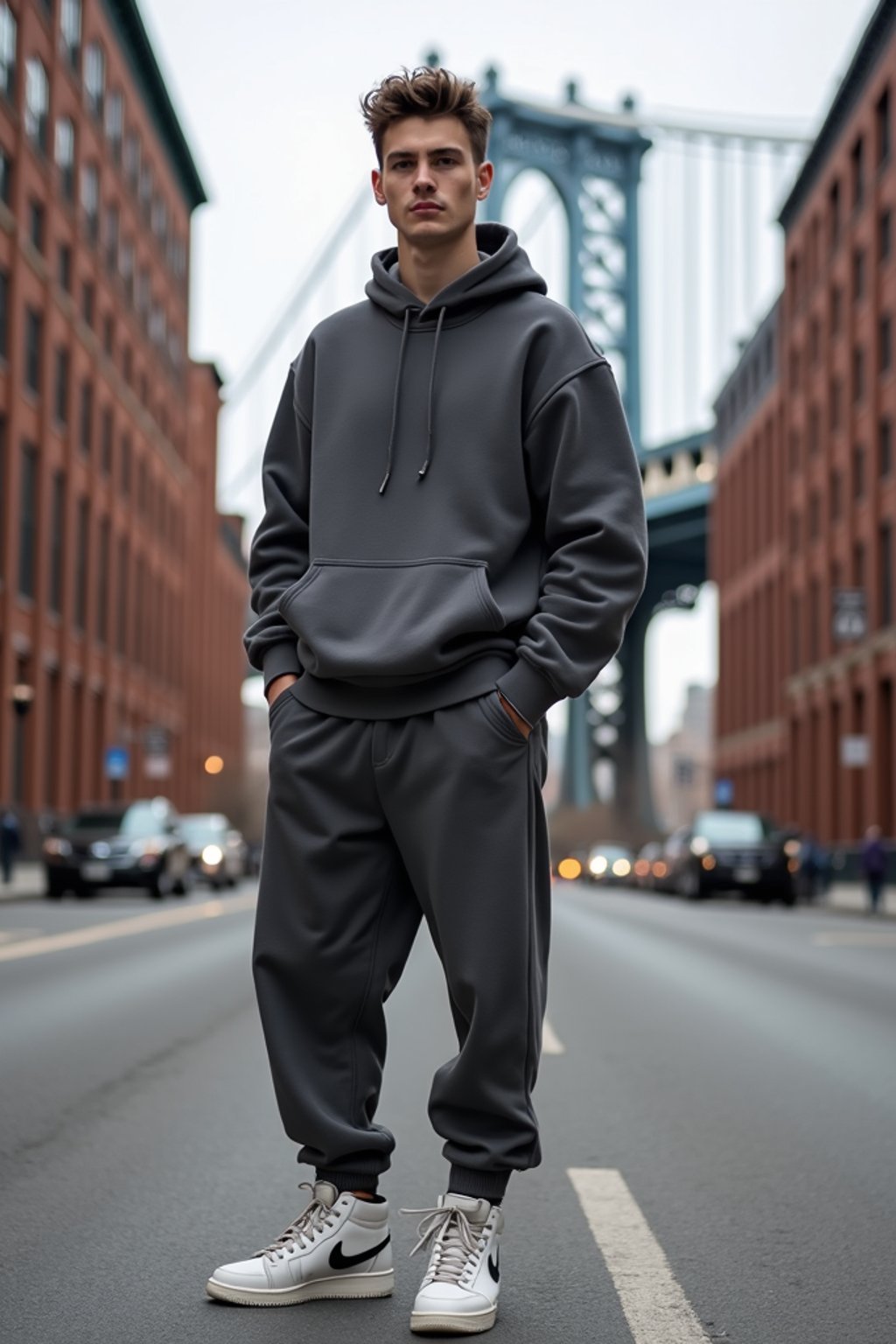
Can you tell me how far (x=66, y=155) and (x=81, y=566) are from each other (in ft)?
32.0

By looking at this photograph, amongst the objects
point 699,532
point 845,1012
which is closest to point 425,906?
point 845,1012

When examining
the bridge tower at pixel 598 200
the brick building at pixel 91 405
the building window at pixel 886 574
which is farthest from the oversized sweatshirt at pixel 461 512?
the bridge tower at pixel 598 200

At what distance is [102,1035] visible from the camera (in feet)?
26.9

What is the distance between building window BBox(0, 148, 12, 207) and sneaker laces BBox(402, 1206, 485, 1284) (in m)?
36.1

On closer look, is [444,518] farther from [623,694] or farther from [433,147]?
[623,694]

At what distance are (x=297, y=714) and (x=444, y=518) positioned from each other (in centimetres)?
46

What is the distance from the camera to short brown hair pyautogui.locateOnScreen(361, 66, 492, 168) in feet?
11.3

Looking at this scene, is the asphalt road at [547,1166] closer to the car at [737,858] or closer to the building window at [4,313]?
the car at [737,858]

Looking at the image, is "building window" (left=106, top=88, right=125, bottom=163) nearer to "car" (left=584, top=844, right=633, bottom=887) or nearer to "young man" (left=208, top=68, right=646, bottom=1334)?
"car" (left=584, top=844, right=633, bottom=887)

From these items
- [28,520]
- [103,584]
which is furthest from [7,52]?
[103,584]

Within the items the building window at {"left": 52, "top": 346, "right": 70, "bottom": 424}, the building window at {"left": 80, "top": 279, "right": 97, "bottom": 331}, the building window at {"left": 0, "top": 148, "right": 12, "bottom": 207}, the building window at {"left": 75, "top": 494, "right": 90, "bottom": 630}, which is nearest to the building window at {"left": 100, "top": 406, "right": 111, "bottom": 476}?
the building window at {"left": 75, "top": 494, "right": 90, "bottom": 630}

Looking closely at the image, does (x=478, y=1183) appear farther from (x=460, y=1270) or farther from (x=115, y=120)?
(x=115, y=120)

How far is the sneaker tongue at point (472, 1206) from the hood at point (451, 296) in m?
1.32

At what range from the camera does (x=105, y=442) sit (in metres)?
48.2
